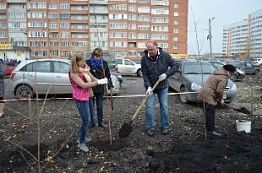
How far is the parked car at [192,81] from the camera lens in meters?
9.92

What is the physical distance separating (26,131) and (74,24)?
80.1 meters

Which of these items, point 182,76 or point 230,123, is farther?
point 182,76

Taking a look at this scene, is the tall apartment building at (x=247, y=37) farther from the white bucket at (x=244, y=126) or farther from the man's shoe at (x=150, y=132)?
the man's shoe at (x=150, y=132)

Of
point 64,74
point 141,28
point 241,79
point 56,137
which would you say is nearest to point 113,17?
point 141,28

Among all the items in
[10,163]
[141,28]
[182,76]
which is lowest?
[10,163]

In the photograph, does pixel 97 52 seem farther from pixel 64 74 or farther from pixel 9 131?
pixel 64 74

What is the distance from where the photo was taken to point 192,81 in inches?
397

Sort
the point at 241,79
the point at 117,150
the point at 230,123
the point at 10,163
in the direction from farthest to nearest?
the point at 241,79 < the point at 230,123 < the point at 117,150 < the point at 10,163

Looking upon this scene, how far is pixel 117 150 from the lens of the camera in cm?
527

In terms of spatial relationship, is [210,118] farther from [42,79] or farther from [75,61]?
[42,79]

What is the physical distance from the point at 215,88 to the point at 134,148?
2188mm

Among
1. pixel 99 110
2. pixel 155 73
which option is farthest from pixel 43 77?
pixel 155 73

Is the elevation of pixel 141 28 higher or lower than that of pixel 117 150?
higher

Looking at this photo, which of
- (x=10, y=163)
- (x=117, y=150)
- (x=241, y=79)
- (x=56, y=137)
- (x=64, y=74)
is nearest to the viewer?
(x=10, y=163)
